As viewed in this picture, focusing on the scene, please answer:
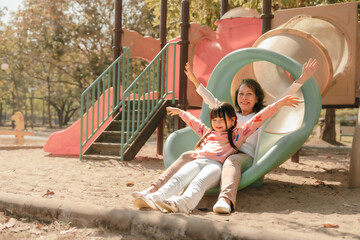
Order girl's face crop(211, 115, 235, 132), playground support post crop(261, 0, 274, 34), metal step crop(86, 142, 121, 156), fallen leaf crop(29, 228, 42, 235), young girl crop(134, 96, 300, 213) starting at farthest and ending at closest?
1. metal step crop(86, 142, 121, 156)
2. playground support post crop(261, 0, 274, 34)
3. girl's face crop(211, 115, 235, 132)
4. young girl crop(134, 96, 300, 213)
5. fallen leaf crop(29, 228, 42, 235)

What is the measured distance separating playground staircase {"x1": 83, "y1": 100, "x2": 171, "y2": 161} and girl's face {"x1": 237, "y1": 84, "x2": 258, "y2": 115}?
2787mm

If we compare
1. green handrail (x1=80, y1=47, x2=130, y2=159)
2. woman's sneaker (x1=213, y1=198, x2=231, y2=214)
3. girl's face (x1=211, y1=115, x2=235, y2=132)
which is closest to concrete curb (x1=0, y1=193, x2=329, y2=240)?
woman's sneaker (x1=213, y1=198, x2=231, y2=214)

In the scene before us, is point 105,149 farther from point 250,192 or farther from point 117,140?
point 250,192

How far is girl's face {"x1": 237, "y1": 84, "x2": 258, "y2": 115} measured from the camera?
4027mm

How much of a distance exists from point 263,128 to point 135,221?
1.88 metres

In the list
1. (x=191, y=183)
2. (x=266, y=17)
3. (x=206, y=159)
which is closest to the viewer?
(x=191, y=183)

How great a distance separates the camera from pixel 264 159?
3578 mm

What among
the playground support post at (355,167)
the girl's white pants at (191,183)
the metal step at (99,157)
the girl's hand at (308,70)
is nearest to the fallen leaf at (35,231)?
the girl's white pants at (191,183)

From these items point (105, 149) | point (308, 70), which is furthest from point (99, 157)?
point (308, 70)

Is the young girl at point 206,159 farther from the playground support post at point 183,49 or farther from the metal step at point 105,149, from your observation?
the metal step at point 105,149

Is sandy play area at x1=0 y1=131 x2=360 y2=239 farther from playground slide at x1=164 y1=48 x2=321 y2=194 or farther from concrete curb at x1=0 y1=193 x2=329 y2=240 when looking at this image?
playground slide at x1=164 y1=48 x2=321 y2=194

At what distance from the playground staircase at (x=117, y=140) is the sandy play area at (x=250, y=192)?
334 millimetres

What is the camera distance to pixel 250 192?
3.86m

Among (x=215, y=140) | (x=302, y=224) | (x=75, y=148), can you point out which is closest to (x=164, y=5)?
(x=75, y=148)
